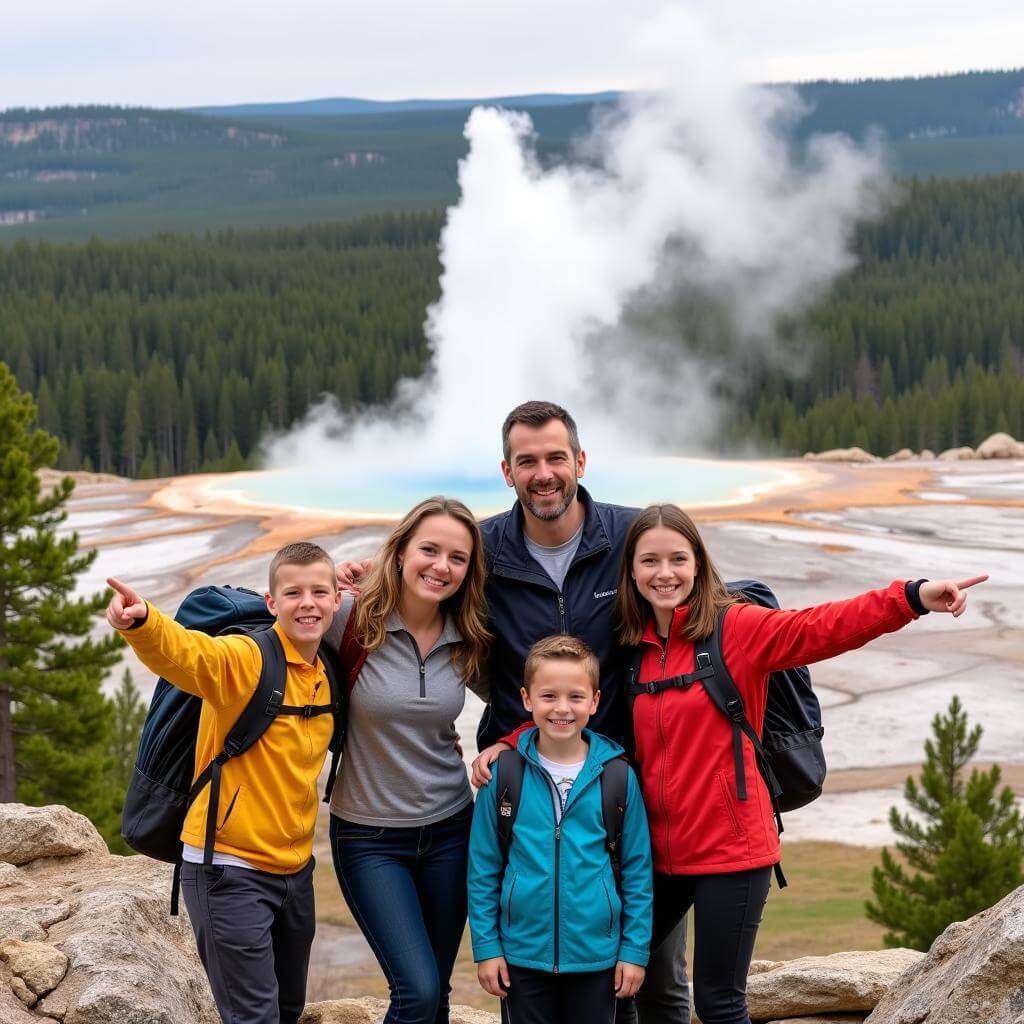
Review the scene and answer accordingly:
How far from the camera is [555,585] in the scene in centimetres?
556

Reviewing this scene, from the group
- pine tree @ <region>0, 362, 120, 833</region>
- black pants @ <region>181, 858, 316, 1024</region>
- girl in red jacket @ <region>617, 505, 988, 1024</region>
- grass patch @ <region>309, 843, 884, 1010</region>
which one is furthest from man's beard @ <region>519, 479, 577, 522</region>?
pine tree @ <region>0, 362, 120, 833</region>

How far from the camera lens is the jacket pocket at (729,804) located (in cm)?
511

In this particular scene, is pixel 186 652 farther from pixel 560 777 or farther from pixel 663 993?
pixel 663 993

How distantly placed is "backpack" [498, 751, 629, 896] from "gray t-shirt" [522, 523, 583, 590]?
82cm

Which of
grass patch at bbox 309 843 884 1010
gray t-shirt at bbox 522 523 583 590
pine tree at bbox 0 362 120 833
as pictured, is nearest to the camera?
gray t-shirt at bbox 522 523 583 590

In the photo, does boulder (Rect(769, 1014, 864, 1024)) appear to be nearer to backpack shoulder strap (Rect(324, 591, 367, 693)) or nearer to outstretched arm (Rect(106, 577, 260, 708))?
backpack shoulder strap (Rect(324, 591, 367, 693))

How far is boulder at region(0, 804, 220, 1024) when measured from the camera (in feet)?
16.2

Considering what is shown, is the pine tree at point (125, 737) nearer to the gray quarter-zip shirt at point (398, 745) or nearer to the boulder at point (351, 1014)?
the boulder at point (351, 1014)

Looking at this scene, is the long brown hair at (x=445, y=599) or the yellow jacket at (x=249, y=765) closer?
the yellow jacket at (x=249, y=765)

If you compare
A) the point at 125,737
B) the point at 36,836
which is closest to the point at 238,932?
the point at 36,836

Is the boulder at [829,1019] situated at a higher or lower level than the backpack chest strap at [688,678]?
lower

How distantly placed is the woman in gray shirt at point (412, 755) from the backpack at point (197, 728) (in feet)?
0.32

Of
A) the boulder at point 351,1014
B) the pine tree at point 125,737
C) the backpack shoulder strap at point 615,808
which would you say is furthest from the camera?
the pine tree at point 125,737

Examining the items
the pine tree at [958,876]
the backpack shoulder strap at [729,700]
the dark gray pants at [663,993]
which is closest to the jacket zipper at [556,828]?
the backpack shoulder strap at [729,700]
